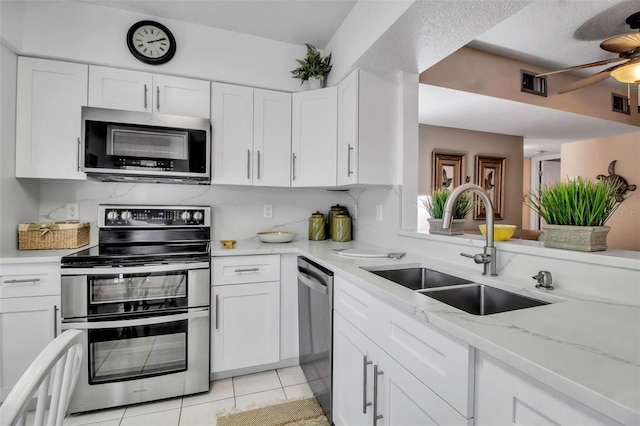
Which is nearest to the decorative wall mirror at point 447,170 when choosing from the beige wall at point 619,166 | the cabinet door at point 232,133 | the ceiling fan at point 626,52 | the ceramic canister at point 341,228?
the beige wall at point 619,166

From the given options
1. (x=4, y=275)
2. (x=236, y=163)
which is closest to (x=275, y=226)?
(x=236, y=163)

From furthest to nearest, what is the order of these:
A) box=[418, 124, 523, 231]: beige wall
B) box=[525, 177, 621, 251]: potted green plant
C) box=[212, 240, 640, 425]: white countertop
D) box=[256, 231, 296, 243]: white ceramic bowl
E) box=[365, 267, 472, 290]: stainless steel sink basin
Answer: box=[418, 124, 523, 231]: beige wall → box=[256, 231, 296, 243]: white ceramic bowl → box=[365, 267, 472, 290]: stainless steel sink basin → box=[525, 177, 621, 251]: potted green plant → box=[212, 240, 640, 425]: white countertop

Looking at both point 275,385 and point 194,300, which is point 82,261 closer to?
point 194,300

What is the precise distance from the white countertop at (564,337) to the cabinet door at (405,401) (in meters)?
0.22

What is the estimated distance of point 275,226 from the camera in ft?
9.25

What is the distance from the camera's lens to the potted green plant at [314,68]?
244 cm

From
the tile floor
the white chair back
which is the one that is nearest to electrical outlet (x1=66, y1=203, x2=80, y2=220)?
the tile floor

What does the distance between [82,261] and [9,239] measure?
61 centimetres

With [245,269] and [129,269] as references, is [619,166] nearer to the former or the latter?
[245,269]

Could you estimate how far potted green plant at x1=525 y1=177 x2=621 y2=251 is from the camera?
3.75ft

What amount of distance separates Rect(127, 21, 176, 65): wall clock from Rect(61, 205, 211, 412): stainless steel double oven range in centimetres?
133

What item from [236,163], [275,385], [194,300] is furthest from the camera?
[236,163]

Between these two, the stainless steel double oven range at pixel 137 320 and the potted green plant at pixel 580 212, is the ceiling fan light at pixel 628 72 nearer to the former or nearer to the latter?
the potted green plant at pixel 580 212

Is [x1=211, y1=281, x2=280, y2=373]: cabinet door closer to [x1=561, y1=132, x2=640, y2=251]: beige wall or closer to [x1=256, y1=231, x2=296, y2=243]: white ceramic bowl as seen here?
[x1=256, y1=231, x2=296, y2=243]: white ceramic bowl
